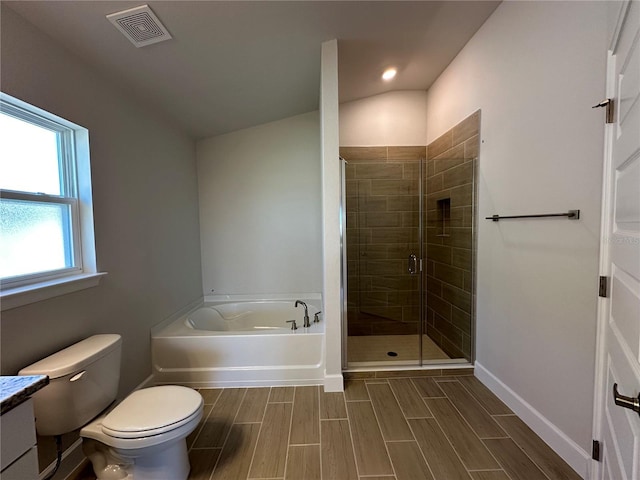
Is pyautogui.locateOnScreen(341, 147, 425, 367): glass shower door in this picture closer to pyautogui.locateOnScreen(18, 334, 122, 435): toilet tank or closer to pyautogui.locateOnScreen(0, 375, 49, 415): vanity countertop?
pyautogui.locateOnScreen(18, 334, 122, 435): toilet tank

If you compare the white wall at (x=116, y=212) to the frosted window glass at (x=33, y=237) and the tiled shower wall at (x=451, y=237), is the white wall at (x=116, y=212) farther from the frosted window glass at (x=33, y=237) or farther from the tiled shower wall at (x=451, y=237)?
the tiled shower wall at (x=451, y=237)

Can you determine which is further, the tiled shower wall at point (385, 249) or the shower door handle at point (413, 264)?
the tiled shower wall at point (385, 249)

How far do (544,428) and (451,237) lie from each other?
1.56 metres

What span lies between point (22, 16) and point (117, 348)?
65.4 inches

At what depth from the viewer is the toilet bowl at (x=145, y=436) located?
4.02 feet

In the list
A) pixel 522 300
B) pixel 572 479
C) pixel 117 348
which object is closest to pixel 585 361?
pixel 522 300

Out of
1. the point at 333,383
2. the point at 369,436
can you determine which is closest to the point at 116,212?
the point at 333,383

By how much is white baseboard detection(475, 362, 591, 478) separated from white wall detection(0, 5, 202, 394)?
2.64 metres

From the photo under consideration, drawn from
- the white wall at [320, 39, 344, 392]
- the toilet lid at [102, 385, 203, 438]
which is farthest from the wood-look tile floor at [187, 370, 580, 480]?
the toilet lid at [102, 385, 203, 438]

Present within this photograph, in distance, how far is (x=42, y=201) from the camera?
1.40 m

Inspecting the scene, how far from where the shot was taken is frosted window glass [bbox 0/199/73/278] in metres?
1.26

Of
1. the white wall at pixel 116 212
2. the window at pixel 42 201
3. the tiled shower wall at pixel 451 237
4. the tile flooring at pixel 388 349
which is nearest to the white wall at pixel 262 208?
the white wall at pixel 116 212

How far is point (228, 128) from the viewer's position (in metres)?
3.06

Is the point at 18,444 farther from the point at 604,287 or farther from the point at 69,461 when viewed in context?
the point at 604,287
